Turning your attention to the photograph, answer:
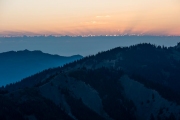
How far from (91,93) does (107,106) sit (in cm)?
834

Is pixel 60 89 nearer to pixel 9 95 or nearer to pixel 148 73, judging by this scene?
pixel 9 95

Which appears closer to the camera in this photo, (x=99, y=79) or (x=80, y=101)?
(x=80, y=101)

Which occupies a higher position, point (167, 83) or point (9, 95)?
point (9, 95)

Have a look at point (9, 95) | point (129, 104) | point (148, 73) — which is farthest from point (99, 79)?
point (148, 73)

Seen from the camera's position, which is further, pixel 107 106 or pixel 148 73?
pixel 148 73

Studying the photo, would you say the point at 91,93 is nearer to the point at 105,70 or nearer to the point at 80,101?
the point at 80,101

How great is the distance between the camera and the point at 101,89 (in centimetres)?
13150

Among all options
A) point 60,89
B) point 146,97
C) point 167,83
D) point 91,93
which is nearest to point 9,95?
point 60,89

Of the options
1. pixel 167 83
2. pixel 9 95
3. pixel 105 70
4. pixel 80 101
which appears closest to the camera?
pixel 9 95

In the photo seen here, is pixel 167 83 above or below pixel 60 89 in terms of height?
below

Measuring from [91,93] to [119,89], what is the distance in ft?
44.5

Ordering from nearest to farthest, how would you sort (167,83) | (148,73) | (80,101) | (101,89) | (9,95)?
(9,95), (80,101), (101,89), (167,83), (148,73)

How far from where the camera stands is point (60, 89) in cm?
12162

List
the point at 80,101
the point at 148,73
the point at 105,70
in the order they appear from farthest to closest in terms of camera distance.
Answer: the point at 148,73 → the point at 105,70 → the point at 80,101
